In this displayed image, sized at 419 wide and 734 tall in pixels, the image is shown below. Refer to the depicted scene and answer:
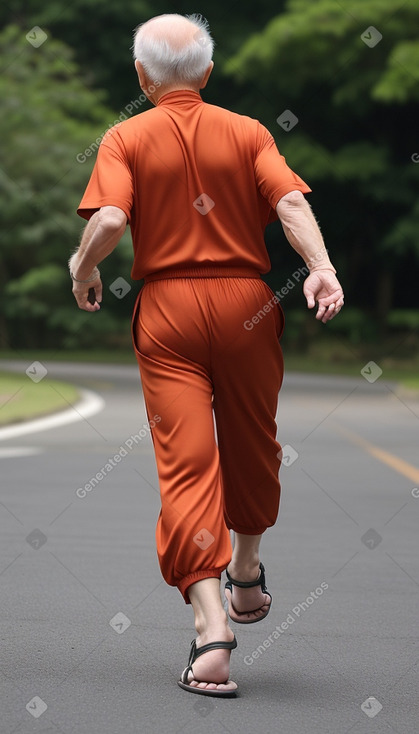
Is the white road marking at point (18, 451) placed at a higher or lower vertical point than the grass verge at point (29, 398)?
higher

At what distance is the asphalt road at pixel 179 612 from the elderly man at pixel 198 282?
31 centimetres

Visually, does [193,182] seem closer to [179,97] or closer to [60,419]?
[179,97]

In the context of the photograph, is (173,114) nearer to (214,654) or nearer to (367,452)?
(214,654)

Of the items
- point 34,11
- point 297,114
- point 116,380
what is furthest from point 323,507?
point 34,11

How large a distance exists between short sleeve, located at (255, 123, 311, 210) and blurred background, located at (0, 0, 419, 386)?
30.9 meters

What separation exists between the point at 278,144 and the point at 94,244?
3504 centimetres

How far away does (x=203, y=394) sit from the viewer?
4.25m

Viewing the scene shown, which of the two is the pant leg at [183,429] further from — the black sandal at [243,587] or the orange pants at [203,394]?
the black sandal at [243,587]

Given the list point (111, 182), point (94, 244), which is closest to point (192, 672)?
point (94, 244)

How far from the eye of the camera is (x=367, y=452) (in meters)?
12.6

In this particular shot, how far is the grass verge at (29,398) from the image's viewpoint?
1608cm

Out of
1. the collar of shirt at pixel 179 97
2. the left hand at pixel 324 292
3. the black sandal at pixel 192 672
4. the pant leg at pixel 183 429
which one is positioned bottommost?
the black sandal at pixel 192 672

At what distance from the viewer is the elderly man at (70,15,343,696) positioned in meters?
4.12

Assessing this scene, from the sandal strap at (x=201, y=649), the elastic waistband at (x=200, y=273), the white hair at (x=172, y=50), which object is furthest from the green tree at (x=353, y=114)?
the sandal strap at (x=201, y=649)
